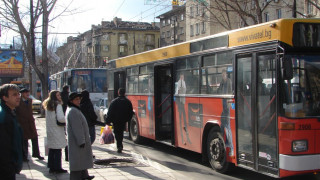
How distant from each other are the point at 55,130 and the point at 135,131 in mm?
6051

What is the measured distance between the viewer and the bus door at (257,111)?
21.6ft

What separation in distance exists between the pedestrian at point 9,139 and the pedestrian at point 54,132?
3.44 meters

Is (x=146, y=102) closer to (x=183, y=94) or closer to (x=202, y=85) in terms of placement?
(x=183, y=94)

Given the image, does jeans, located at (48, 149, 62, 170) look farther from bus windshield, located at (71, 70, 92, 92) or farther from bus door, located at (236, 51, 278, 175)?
bus windshield, located at (71, 70, 92, 92)

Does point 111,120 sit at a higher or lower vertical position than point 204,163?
higher

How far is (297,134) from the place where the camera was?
6250mm

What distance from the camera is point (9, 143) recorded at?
375 cm

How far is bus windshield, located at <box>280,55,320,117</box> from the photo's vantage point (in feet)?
20.8

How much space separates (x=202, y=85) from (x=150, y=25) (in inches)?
3417

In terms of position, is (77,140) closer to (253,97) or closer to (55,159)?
(55,159)

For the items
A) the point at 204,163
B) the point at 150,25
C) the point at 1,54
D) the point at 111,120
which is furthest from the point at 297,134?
the point at 150,25

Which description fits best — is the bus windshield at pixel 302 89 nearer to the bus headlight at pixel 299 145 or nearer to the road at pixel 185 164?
the bus headlight at pixel 299 145

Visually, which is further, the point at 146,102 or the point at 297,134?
the point at 146,102

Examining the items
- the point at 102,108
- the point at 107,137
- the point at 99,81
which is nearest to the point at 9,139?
the point at 107,137
